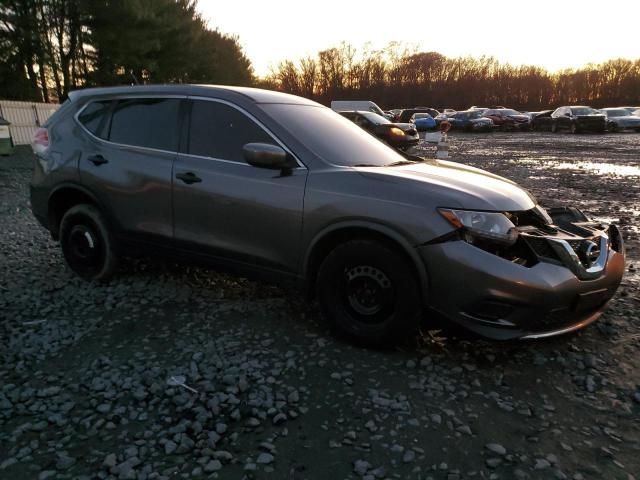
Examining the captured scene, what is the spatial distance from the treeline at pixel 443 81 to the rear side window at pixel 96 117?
5888cm

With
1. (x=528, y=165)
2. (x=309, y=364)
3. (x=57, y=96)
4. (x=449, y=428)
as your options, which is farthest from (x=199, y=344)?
(x=57, y=96)

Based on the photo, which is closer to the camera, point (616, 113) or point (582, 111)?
point (582, 111)

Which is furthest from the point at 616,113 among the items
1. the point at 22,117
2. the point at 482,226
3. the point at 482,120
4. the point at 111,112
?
the point at 111,112

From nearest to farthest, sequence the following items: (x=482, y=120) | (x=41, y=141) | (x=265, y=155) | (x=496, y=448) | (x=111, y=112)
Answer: (x=496, y=448), (x=265, y=155), (x=111, y=112), (x=41, y=141), (x=482, y=120)

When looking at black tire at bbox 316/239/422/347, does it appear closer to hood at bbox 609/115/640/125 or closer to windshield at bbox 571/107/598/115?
windshield at bbox 571/107/598/115

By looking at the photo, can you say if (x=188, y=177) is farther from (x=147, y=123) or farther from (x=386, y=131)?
(x=386, y=131)

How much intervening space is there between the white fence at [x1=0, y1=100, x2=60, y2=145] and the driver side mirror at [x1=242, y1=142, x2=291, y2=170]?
1867 cm

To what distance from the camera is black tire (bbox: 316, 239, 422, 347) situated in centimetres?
308

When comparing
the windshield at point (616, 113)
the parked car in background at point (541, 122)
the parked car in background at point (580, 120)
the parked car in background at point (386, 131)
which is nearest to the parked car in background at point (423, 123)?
the parked car in background at point (541, 122)

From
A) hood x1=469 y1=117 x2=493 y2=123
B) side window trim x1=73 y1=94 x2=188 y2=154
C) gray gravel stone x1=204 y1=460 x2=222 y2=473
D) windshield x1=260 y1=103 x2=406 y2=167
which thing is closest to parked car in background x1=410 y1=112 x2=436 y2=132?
hood x1=469 y1=117 x2=493 y2=123

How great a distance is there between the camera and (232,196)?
11.9 feet

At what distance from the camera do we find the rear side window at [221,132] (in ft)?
12.2

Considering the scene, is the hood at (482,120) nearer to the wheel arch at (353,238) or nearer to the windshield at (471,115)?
the windshield at (471,115)

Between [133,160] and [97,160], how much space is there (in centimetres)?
44
